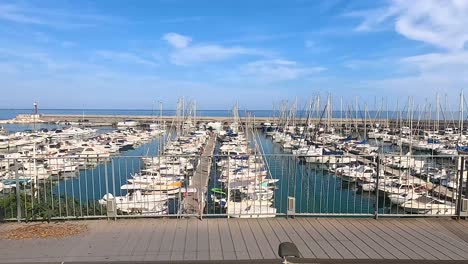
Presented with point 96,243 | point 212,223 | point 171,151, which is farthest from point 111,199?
point 171,151

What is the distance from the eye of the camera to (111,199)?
694 centimetres

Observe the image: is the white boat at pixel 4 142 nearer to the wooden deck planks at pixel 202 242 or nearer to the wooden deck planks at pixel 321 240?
the wooden deck planks at pixel 202 242

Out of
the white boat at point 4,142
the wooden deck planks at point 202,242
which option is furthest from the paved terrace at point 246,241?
the white boat at point 4,142

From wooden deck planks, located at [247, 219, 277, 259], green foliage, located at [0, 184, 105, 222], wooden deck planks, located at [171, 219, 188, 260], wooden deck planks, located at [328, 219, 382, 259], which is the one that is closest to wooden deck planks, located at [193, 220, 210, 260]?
wooden deck planks, located at [171, 219, 188, 260]

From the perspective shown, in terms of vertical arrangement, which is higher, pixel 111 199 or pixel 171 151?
pixel 111 199

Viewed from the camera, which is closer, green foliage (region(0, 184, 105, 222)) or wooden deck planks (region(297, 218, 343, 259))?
wooden deck planks (region(297, 218, 343, 259))

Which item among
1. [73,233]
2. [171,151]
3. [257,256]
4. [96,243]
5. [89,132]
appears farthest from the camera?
[89,132]

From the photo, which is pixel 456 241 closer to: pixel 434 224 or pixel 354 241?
pixel 434 224

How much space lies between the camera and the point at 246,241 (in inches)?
228

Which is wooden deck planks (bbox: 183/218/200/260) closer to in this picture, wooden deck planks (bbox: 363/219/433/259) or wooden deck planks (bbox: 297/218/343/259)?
wooden deck planks (bbox: 297/218/343/259)

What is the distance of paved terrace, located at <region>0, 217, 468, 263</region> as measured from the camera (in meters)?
5.24

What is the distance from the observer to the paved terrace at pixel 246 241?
524 cm

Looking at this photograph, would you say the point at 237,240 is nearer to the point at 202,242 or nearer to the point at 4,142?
the point at 202,242

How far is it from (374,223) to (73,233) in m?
5.09
